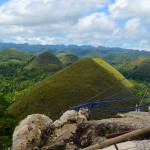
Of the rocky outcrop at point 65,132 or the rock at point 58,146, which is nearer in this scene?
the rock at point 58,146

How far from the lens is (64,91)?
322 ft

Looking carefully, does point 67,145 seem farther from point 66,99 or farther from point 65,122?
point 66,99

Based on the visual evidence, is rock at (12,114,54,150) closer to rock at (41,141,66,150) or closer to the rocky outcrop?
the rocky outcrop

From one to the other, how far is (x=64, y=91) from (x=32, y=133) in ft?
277

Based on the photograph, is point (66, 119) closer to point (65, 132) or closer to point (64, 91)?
point (65, 132)

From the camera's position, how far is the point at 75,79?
357ft

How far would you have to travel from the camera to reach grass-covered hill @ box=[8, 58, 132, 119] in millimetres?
91312

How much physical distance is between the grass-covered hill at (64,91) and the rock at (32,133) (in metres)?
69.6

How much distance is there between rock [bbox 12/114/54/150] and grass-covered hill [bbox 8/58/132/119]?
69561 millimetres

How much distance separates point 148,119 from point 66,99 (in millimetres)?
78058

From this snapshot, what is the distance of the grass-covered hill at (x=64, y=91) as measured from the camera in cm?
9131

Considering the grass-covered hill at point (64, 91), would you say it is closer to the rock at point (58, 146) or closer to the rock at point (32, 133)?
the rock at point (32, 133)

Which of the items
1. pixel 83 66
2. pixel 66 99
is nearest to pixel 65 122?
pixel 66 99

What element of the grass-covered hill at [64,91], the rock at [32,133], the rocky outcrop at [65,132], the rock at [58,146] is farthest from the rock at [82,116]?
the grass-covered hill at [64,91]
